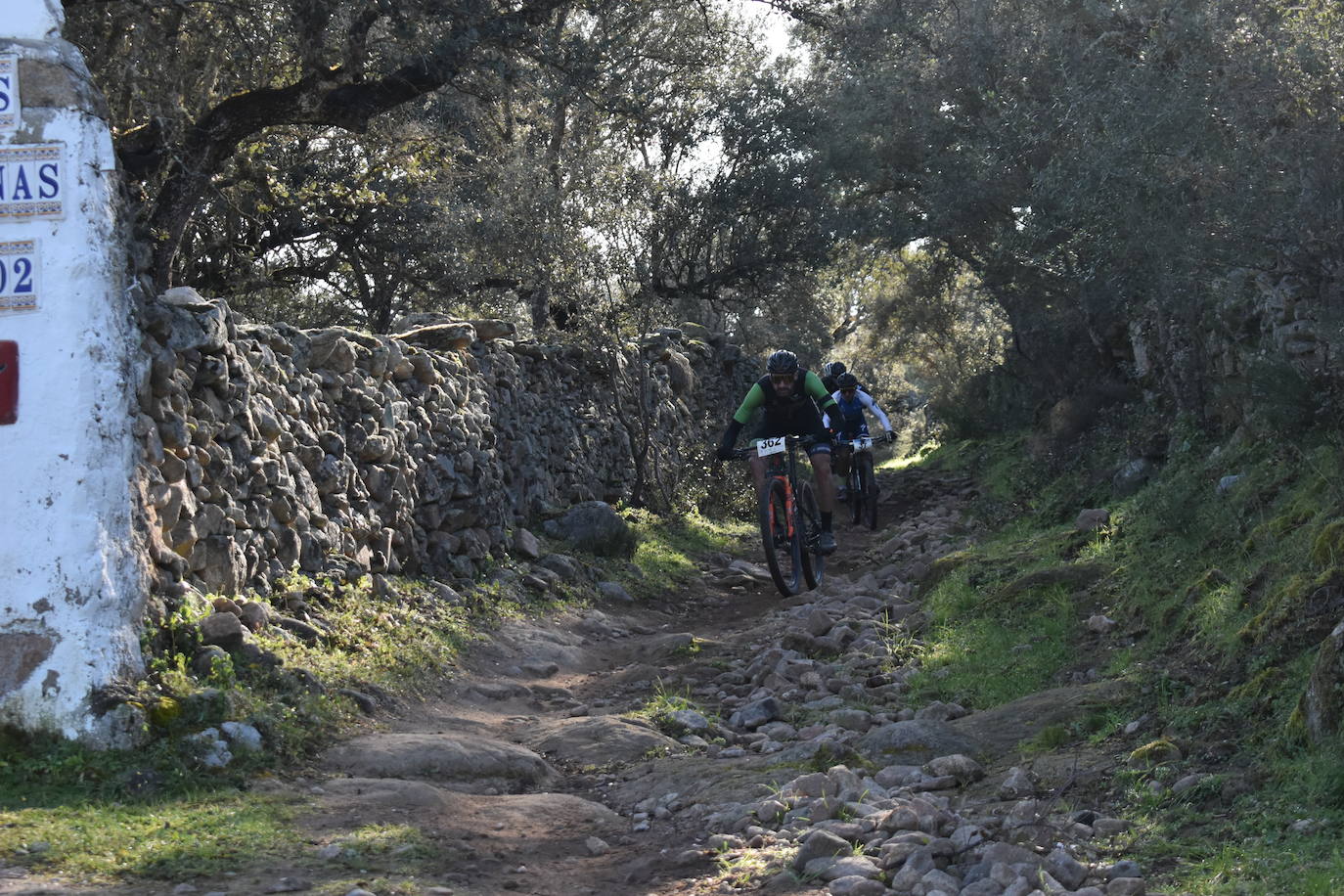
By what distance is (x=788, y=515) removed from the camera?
10.1m

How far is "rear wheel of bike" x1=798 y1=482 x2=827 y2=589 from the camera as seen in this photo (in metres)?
10.5

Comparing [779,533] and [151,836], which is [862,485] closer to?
[779,533]

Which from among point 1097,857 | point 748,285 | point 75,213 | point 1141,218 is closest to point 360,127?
point 75,213

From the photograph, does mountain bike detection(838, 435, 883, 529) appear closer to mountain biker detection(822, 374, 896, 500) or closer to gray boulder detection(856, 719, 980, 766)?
mountain biker detection(822, 374, 896, 500)

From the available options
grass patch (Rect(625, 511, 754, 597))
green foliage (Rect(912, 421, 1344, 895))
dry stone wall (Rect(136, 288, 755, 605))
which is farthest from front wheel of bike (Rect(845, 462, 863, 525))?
green foliage (Rect(912, 421, 1344, 895))

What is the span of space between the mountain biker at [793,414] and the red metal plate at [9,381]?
558cm

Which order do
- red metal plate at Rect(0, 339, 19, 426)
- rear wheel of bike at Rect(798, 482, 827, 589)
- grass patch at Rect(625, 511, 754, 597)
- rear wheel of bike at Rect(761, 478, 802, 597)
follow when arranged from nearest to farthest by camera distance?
red metal plate at Rect(0, 339, 19, 426) < rear wheel of bike at Rect(761, 478, 802, 597) < rear wheel of bike at Rect(798, 482, 827, 589) < grass patch at Rect(625, 511, 754, 597)

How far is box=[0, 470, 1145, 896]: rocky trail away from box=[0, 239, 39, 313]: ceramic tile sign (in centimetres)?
259

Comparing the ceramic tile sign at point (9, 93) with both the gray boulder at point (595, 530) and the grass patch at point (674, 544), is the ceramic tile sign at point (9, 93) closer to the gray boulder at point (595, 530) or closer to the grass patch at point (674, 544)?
the gray boulder at point (595, 530)

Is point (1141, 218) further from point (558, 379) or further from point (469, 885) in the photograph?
point (558, 379)

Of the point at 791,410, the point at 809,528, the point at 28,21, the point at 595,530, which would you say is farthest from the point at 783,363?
the point at 28,21

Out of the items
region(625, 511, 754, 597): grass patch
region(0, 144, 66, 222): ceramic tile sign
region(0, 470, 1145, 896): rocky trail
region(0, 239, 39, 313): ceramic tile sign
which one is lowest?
region(0, 470, 1145, 896): rocky trail

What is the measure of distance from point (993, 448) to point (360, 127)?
1331 centimetres

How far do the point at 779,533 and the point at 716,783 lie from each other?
4.91 m
